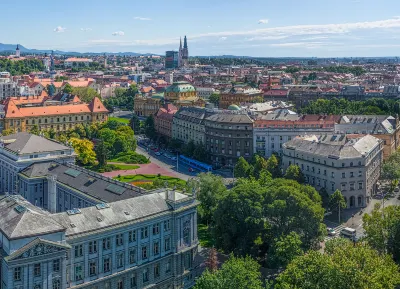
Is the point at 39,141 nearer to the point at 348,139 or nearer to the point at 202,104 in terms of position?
the point at 348,139

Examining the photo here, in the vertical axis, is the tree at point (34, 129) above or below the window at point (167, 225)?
above

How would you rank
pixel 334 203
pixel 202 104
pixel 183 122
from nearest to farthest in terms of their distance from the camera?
1. pixel 334 203
2. pixel 183 122
3. pixel 202 104

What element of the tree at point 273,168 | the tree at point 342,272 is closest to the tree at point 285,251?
the tree at point 342,272

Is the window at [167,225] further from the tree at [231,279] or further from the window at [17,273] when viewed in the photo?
the window at [17,273]

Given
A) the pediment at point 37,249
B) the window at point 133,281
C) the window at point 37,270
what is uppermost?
the pediment at point 37,249

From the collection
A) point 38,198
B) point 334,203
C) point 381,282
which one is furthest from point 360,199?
point 38,198

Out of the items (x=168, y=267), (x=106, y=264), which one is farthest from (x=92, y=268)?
(x=168, y=267)

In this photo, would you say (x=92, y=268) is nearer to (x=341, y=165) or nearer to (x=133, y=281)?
(x=133, y=281)
